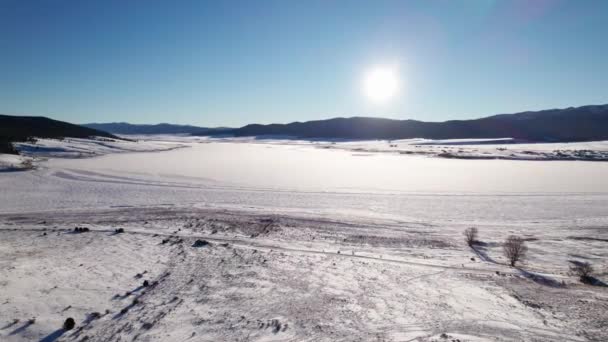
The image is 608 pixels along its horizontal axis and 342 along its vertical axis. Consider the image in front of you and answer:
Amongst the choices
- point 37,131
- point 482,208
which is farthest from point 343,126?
point 482,208

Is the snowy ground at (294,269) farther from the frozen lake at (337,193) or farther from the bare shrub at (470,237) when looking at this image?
the bare shrub at (470,237)

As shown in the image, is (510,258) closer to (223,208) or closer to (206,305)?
(206,305)

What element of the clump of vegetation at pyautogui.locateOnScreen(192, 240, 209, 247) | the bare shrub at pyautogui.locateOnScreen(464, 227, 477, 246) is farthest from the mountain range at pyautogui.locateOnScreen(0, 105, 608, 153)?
the bare shrub at pyautogui.locateOnScreen(464, 227, 477, 246)

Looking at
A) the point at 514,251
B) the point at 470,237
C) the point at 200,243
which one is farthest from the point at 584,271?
the point at 200,243

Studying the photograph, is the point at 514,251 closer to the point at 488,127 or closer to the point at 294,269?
the point at 294,269

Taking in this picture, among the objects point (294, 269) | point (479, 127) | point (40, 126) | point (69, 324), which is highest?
point (479, 127)

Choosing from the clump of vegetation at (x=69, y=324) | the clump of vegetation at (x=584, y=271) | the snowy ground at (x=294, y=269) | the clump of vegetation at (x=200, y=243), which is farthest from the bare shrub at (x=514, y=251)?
the clump of vegetation at (x=69, y=324)
